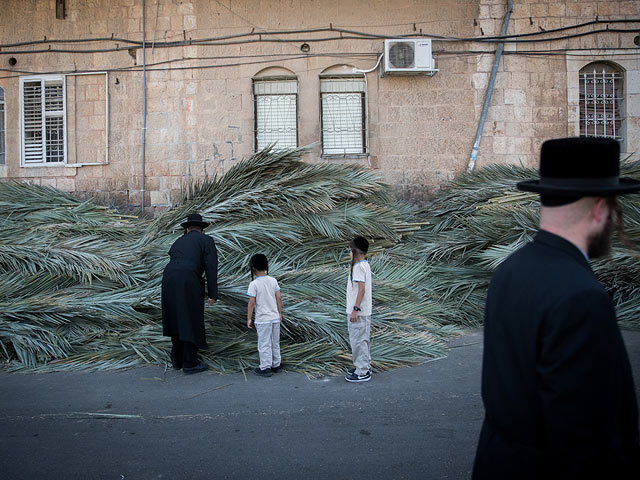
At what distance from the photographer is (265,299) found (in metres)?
5.62

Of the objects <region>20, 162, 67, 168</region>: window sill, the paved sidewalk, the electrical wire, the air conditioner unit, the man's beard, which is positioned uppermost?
the electrical wire

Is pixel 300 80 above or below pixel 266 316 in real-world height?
above

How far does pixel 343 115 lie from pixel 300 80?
110 centimetres

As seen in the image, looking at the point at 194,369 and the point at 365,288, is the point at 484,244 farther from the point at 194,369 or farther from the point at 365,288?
the point at 194,369

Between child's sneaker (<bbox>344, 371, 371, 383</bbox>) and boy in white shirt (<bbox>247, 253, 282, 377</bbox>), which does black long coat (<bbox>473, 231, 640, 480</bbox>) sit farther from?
boy in white shirt (<bbox>247, 253, 282, 377</bbox>)

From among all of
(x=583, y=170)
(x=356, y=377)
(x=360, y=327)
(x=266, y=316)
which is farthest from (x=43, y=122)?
(x=583, y=170)

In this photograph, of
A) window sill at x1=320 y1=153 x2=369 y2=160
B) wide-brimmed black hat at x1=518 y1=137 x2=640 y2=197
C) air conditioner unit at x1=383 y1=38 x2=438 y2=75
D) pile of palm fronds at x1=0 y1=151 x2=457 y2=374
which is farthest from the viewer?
window sill at x1=320 y1=153 x2=369 y2=160

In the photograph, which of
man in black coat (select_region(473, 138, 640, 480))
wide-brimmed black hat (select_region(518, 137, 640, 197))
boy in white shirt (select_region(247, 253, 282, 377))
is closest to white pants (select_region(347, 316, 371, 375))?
boy in white shirt (select_region(247, 253, 282, 377))

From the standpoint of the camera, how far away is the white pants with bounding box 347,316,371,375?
17.5 feet

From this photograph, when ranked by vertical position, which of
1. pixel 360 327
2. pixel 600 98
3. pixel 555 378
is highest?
pixel 600 98

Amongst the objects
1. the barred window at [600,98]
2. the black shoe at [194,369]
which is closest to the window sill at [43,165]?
the black shoe at [194,369]

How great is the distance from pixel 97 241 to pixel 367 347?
4267 mm

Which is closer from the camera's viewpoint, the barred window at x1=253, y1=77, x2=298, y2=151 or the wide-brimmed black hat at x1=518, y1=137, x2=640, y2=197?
the wide-brimmed black hat at x1=518, y1=137, x2=640, y2=197

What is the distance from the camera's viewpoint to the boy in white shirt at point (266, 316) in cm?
556
